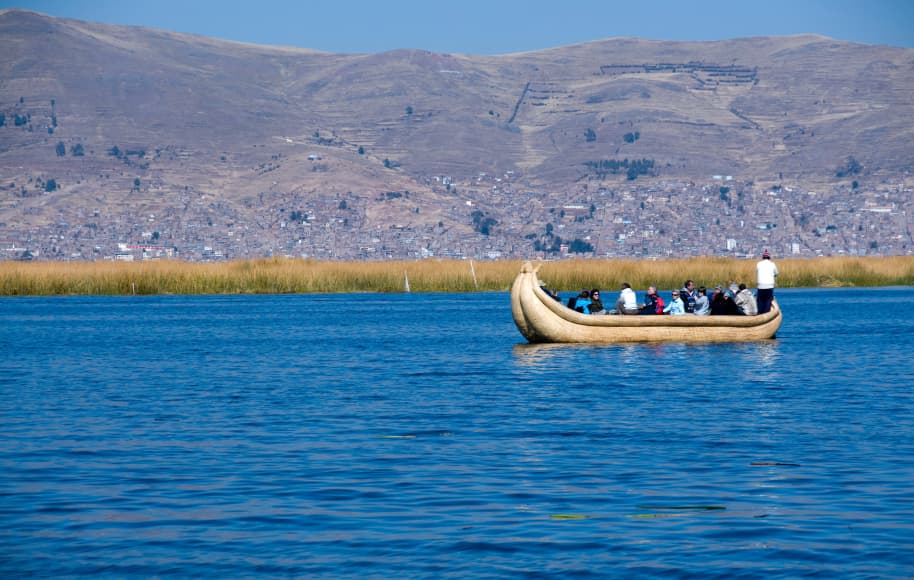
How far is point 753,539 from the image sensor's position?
12.5 metres

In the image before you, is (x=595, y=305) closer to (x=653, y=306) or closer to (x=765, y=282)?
(x=653, y=306)

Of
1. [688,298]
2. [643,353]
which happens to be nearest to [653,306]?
[688,298]

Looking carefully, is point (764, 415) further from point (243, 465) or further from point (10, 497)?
point (10, 497)

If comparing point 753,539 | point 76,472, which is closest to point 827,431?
point 753,539

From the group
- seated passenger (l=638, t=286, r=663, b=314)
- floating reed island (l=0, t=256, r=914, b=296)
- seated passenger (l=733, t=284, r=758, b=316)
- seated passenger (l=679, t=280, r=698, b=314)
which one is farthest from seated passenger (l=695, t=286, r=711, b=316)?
floating reed island (l=0, t=256, r=914, b=296)

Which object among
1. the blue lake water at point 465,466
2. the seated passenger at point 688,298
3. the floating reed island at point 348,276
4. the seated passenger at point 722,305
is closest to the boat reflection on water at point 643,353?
the blue lake water at point 465,466

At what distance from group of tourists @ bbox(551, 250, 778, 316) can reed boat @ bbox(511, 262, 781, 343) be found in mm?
453

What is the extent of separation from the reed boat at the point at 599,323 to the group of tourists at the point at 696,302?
1.49 ft

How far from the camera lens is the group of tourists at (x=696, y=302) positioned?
3584 centimetres

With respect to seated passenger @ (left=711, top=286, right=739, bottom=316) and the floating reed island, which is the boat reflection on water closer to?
seated passenger @ (left=711, top=286, right=739, bottom=316)

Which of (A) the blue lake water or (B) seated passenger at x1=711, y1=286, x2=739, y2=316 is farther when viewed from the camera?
(B) seated passenger at x1=711, y1=286, x2=739, y2=316

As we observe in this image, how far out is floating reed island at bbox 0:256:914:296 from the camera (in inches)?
2810

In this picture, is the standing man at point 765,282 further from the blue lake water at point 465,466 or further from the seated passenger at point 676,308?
the blue lake water at point 465,466

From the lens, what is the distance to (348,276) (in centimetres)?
7625
